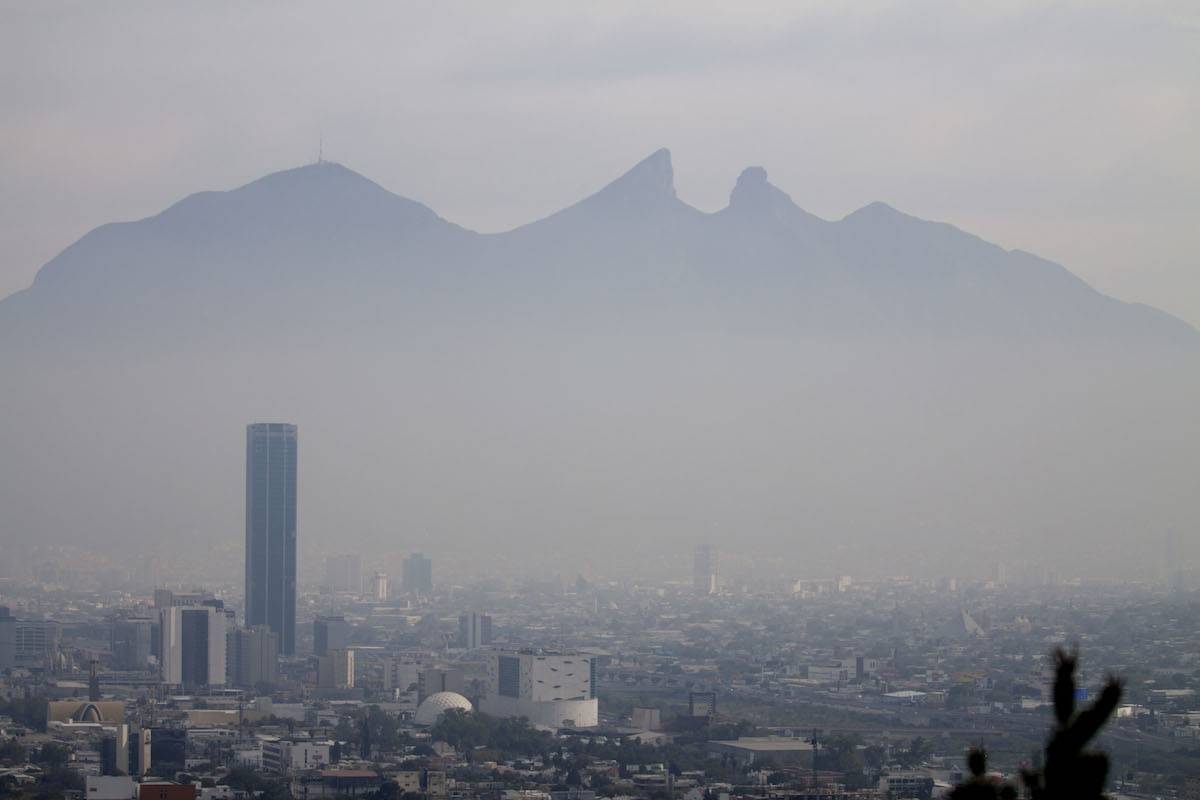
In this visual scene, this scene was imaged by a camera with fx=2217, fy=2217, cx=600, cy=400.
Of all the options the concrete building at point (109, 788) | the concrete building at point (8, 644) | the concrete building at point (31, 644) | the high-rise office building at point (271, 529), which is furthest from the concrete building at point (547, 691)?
the high-rise office building at point (271, 529)

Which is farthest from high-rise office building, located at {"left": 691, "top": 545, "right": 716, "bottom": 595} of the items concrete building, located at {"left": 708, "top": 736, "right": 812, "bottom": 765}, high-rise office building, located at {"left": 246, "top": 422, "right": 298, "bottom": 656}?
concrete building, located at {"left": 708, "top": 736, "right": 812, "bottom": 765}

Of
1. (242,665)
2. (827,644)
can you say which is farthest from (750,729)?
(827,644)

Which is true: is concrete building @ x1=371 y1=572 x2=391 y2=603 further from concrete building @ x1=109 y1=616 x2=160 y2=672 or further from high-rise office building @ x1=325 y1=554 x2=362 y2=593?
concrete building @ x1=109 y1=616 x2=160 y2=672

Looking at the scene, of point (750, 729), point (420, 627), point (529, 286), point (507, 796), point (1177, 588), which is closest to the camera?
point (507, 796)

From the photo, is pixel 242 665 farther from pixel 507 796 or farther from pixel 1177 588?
pixel 1177 588

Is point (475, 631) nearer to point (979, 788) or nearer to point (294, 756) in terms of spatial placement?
point (294, 756)

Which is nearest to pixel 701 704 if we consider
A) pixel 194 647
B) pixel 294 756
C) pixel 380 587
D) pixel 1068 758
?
pixel 294 756
